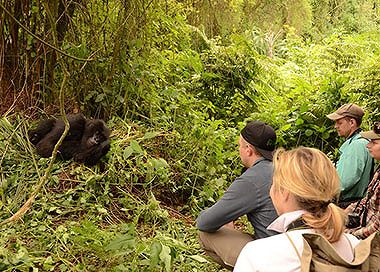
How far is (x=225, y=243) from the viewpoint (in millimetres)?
2646

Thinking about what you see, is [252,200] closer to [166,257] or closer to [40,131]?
[166,257]

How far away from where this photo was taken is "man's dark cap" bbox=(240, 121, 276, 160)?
8.22 feet

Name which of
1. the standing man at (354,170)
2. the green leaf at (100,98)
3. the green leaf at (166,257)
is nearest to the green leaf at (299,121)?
the standing man at (354,170)

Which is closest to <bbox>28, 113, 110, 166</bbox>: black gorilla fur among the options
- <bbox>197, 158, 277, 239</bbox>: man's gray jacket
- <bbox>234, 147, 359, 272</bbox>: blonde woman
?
<bbox>197, 158, 277, 239</bbox>: man's gray jacket

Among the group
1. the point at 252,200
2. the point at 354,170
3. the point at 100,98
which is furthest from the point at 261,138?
the point at 100,98

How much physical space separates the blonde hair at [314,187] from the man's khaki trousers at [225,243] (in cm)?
117

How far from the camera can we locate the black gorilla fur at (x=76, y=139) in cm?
395

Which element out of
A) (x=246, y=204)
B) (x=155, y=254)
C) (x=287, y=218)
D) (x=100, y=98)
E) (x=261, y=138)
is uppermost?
(x=287, y=218)

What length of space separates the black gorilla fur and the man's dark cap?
5.61 feet

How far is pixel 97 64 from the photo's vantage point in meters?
4.54

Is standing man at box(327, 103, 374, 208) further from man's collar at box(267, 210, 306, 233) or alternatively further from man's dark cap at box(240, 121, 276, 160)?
man's collar at box(267, 210, 306, 233)

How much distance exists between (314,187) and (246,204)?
3.09 ft

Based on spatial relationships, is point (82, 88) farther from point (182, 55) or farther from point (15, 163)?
point (182, 55)

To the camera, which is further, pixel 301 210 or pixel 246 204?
pixel 246 204
